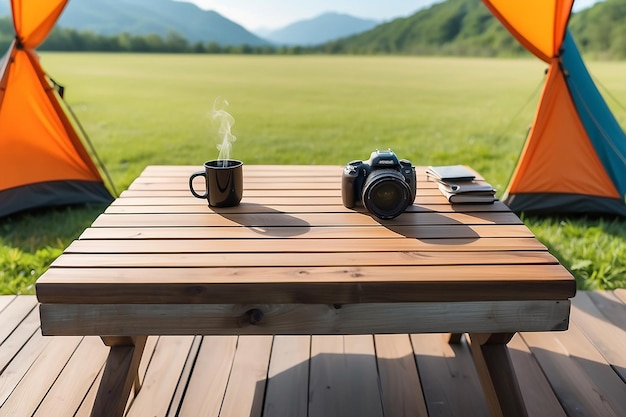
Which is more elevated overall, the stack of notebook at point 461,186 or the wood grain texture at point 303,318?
the stack of notebook at point 461,186

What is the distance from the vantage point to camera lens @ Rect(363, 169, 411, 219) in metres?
1.46

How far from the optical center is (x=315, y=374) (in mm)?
1818

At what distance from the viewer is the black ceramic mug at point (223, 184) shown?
1.57m

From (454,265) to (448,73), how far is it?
15693 mm

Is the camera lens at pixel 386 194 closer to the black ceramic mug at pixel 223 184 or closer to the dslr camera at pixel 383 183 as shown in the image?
the dslr camera at pixel 383 183

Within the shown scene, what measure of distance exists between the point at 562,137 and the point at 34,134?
3073 millimetres

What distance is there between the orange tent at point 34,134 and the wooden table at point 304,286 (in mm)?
2115

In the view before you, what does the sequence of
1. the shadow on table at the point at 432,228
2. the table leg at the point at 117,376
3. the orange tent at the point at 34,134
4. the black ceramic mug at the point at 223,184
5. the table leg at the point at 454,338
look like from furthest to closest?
the orange tent at the point at 34,134 < the table leg at the point at 454,338 < the black ceramic mug at the point at 223,184 < the shadow on table at the point at 432,228 < the table leg at the point at 117,376

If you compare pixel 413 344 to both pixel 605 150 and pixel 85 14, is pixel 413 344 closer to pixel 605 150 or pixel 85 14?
pixel 605 150

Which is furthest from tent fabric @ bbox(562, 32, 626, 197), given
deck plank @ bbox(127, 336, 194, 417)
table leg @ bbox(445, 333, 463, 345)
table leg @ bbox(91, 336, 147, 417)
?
table leg @ bbox(91, 336, 147, 417)

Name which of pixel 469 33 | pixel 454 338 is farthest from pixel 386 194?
pixel 469 33

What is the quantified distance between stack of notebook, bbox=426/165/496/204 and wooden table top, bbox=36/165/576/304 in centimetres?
3

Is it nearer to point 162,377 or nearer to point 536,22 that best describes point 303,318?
point 162,377

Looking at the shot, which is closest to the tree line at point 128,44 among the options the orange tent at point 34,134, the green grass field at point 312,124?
the green grass field at point 312,124
